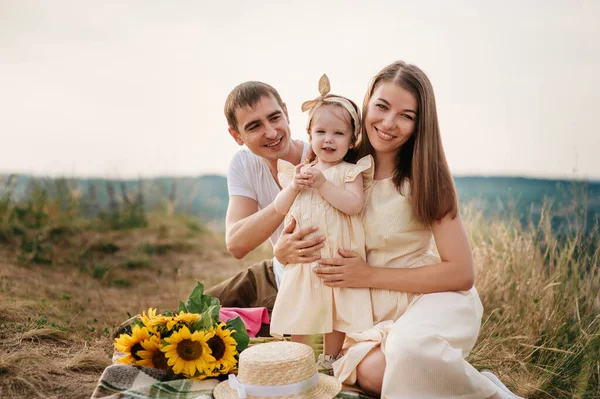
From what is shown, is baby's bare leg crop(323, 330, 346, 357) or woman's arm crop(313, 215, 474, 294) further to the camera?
baby's bare leg crop(323, 330, 346, 357)

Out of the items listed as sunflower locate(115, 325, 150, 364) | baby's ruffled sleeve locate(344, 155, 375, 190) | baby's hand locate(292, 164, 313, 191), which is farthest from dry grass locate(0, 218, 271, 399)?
baby's ruffled sleeve locate(344, 155, 375, 190)

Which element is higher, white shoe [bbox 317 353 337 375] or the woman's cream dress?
the woman's cream dress

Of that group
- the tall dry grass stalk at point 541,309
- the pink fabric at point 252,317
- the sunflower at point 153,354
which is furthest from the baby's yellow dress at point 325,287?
the tall dry grass stalk at point 541,309

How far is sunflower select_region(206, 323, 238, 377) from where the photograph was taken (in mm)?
2814

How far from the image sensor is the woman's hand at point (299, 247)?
301 centimetres

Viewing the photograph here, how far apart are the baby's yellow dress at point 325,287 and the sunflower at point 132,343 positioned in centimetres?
66

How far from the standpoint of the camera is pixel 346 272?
292 cm

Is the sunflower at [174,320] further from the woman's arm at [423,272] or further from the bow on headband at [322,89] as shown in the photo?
the bow on headband at [322,89]

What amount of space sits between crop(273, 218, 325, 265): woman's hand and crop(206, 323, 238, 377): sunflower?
0.50 meters

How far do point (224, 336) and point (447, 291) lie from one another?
1.17 meters

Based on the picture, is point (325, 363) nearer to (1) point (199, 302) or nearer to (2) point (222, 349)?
(2) point (222, 349)

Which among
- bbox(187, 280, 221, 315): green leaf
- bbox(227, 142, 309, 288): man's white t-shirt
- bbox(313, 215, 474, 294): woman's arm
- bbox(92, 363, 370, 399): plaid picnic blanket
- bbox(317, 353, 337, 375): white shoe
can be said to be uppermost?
bbox(227, 142, 309, 288): man's white t-shirt

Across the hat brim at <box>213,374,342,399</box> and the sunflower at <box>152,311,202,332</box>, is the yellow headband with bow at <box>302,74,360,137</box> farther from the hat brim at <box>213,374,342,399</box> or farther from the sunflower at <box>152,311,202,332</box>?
the hat brim at <box>213,374,342,399</box>

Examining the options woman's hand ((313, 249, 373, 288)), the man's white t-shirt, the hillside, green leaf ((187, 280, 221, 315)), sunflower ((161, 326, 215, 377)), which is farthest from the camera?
the hillside
